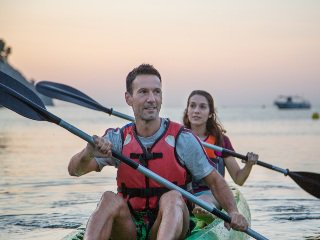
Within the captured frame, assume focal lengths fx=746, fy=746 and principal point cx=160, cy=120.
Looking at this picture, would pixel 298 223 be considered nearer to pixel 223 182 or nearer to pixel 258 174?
pixel 223 182

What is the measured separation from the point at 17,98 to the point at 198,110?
2872 millimetres

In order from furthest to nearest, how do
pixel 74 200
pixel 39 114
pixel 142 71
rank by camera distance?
pixel 74 200
pixel 39 114
pixel 142 71

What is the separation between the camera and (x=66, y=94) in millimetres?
8883

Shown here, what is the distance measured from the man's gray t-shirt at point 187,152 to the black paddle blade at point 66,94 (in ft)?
9.78

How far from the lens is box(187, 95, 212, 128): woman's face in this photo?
8.47 metres

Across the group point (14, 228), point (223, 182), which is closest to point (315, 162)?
point (14, 228)

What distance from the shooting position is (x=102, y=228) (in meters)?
5.29

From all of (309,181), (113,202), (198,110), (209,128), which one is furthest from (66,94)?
(113,202)

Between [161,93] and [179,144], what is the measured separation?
0.42 meters

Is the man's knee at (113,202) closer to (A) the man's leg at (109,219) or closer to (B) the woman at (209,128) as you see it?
(A) the man's leg at (109,219)

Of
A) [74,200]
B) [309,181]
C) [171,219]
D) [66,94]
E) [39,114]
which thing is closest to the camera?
[171,219]

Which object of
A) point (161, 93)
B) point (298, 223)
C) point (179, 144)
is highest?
point (161, 93)

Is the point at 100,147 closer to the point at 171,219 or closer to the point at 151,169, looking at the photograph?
the point at 151,169

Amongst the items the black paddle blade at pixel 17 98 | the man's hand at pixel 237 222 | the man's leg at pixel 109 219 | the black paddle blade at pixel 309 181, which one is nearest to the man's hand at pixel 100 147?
the man's leg at pixel 109 219
